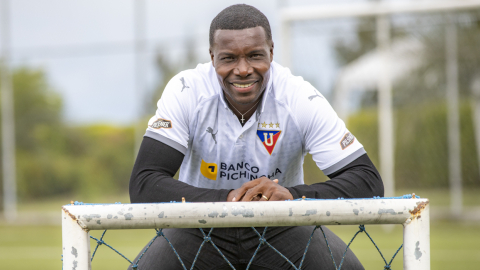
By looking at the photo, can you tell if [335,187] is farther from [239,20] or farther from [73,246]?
[73,246]

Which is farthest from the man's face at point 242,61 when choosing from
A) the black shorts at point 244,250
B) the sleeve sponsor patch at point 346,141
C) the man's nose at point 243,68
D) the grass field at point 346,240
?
the grass field at point 346,240

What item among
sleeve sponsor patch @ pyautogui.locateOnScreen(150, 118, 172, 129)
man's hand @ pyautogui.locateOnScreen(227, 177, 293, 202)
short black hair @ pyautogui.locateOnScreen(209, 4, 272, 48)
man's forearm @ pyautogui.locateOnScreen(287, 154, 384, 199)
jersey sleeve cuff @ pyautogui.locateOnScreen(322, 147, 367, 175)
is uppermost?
short black hair @ pyautogui.locateOnScreen(209, 4, 272, 48)

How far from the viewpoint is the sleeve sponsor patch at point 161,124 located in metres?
2.33

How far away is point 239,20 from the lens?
7.55 ft

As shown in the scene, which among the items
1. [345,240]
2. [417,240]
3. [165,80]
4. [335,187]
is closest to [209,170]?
[335,187]

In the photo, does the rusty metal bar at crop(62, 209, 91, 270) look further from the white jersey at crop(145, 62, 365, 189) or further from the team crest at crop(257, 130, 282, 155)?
the team crest at crop(257, 130, 282, 155)

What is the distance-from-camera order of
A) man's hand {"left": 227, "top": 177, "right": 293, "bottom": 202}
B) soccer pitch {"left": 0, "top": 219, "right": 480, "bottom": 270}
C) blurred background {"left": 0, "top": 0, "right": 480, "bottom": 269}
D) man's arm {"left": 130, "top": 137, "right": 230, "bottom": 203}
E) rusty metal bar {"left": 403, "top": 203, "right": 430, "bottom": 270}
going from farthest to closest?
blurred background {"left": 0, "top": 0, "right": 480, "bottom": 269} → soccer pitch {"left": 0, "top": 219, "right": 480, "bottom": 270} → man's arm {"left": 130, "top": 137, "right": 230, "bottom": 203} → man's hand {"left": 227, "top": 177, "right": 293, "bottom": 202} → rusty metal bar {"left": 403, "top": 203, "right": 430, "bottom": 270}

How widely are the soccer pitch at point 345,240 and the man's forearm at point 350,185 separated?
374 centimetres

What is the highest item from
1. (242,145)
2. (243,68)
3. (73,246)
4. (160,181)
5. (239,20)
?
(239,20)

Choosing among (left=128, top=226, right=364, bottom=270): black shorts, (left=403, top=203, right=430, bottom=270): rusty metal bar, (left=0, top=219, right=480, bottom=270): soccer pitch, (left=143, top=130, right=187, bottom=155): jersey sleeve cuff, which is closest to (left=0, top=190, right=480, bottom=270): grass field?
(left=0, top=219, right=480, bottom=270): soccer pitch

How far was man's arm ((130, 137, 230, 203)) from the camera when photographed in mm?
2074

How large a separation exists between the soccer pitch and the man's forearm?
12.3ft

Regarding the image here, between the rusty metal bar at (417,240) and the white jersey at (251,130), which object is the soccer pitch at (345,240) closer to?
the white jersey at (251,130)

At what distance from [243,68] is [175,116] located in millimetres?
378
